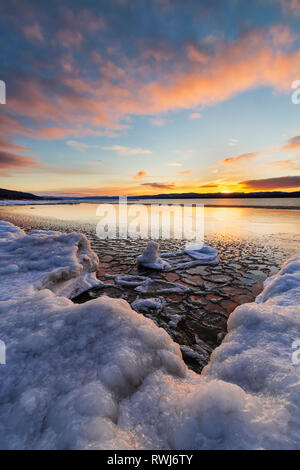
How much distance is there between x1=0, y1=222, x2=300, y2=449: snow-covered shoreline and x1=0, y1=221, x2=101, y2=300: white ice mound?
135cm

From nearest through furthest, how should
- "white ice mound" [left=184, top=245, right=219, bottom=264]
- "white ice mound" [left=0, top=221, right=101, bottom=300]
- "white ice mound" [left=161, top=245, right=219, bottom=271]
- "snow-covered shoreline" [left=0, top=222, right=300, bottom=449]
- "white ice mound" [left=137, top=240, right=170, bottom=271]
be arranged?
1. "snow-covered shoreline" [left=0, top=222, right=300, bottom=449]
2. "white ice mound" [left=0, top=221, right=101, bottom=300]
3. "white ice mound" [left=137, top=240, right=170, bottom=271]
4. "white ice mound" [left=161, top=245, right=219, bottom=271]
5. "white ice mound" [left=184, top=245, right=219, bottom=264]

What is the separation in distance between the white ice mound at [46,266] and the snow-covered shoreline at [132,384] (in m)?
1.35

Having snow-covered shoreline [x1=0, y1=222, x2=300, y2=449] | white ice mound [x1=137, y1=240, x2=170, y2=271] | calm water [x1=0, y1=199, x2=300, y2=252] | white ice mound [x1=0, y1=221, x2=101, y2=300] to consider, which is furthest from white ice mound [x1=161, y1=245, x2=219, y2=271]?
calm water [x1=0, y1=199, x2=300, y2=252]

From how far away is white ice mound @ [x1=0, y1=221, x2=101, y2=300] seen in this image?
446 cm

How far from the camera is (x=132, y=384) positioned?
2.03 m

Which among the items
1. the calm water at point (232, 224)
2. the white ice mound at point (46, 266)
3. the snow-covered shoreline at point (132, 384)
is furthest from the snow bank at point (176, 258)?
the calm water at point (232, 224)

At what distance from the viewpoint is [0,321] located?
2.72 meters

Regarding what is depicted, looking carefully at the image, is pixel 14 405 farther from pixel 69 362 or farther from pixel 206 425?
pixel 206 425

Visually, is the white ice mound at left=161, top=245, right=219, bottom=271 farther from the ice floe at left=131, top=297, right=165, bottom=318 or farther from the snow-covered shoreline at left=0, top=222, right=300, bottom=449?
the snow-covered shoreline at left=0, top=222, right=300, bottom=449

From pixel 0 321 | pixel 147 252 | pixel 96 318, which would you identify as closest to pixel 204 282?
pixel 147 252

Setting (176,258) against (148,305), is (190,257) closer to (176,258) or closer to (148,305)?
(176,258)

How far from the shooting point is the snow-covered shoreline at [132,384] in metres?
1.54

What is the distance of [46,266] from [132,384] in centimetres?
453
